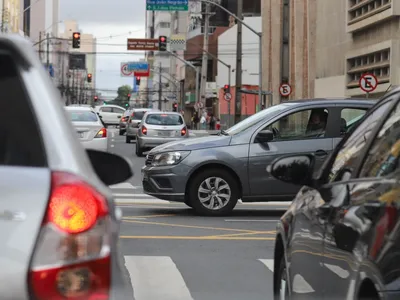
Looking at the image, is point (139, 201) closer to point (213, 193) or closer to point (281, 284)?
point (213, 193)

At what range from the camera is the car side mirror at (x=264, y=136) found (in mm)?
12656

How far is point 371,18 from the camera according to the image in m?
36.3

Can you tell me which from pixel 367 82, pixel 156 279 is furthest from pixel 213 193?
pixel 367 82

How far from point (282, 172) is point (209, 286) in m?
2.91

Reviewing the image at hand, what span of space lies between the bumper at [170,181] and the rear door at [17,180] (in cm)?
966

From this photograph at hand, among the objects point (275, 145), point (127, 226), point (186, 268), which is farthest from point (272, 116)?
point (186, 268)

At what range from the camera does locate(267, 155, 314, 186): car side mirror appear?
513 cm

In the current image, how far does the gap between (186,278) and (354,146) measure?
3527mm

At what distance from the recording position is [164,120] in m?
29.9

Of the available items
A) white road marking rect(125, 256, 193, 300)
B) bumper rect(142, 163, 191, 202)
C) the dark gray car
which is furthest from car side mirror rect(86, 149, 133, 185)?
bumper rect(142, 163, 191, 202)

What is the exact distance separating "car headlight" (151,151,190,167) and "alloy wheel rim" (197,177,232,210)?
1.63 ft

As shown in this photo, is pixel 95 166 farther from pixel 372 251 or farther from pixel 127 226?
pixel 127 226

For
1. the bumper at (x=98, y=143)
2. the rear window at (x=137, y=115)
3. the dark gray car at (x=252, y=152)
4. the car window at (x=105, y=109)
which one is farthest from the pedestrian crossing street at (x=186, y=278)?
the car window at (x=105, y=109)

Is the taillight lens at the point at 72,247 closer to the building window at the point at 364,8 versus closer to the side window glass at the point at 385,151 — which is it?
the side window glass at the point at 385,151
